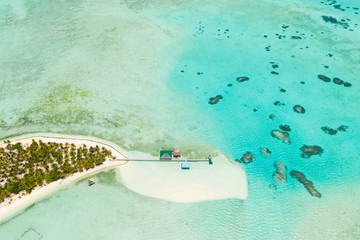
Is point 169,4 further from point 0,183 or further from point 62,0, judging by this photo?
point 0,183

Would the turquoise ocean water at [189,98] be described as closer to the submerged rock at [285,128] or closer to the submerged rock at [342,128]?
the submerged rock at [342,128]

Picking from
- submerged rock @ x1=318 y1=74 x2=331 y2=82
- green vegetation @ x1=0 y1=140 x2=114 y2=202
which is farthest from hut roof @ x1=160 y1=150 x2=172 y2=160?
submerged rock @ x1=318 y1=74 x2=331 y2=82

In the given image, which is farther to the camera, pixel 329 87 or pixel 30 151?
pixel 329 87

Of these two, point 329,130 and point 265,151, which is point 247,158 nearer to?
point 265,151

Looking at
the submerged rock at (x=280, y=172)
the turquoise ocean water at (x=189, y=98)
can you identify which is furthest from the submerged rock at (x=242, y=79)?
the submerged rock at (x=280, y=172)

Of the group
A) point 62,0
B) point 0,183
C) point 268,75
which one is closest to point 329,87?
point 268,75
